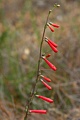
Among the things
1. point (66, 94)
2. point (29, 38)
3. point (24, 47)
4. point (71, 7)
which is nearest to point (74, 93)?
point (66, 94)

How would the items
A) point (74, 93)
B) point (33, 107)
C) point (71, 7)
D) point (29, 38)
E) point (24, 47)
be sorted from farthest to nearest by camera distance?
point (71, 7)
point (29, 38)
point (24, 47)
point (74, 93)
point (33, 107)

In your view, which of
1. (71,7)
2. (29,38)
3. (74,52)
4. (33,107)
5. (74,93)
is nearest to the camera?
(33,107)

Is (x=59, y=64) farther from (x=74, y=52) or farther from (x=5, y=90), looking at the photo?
(x=5, y=90)

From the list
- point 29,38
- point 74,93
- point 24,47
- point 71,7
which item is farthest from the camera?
point 71,7

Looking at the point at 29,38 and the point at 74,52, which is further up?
the point at 74,52

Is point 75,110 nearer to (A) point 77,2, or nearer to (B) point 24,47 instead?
(B) point 24,47

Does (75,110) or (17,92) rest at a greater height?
(75,110)

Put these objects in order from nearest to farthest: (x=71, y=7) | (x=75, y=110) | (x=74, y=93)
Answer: (x=75, y=110)
(x=74, y=93)
(x=71, y=7)

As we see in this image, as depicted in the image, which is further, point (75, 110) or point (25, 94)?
point (25, 94)

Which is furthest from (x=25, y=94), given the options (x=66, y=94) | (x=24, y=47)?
(x=24, y=47)
